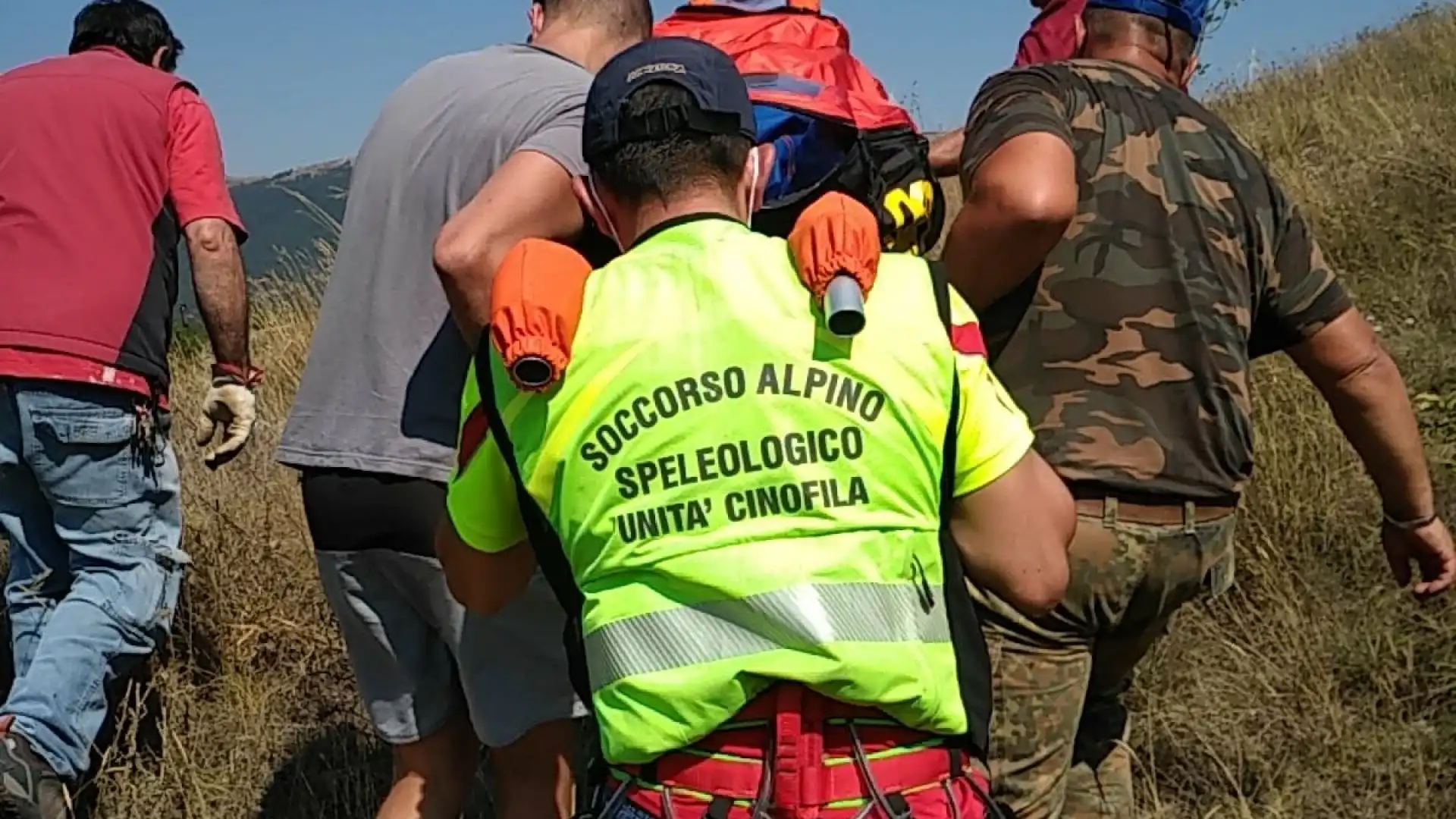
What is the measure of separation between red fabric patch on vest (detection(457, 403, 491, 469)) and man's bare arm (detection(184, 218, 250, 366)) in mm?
2347

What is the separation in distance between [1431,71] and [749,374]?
7989 mm

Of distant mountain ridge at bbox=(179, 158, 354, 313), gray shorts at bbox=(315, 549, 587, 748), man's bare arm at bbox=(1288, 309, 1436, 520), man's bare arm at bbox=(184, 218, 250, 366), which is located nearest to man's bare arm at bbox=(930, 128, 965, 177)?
man's bare arm at bbox=(1288, 309, 1436, 520)

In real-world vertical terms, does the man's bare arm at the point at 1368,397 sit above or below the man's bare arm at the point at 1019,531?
above

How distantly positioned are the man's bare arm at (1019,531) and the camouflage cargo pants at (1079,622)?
73 cm

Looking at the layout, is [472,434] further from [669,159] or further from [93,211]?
[93,211]

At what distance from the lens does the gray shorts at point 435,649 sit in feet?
9.24

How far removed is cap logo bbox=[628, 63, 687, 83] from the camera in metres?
1.84

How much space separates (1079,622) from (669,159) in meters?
1.31

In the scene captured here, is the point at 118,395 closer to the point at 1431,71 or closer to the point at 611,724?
the point at 611,724

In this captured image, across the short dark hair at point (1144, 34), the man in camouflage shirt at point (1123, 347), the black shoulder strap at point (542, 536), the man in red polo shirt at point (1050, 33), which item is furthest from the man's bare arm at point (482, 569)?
the man in red polo shirt at point (1050, 33)

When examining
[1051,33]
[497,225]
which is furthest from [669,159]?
[1051,33]

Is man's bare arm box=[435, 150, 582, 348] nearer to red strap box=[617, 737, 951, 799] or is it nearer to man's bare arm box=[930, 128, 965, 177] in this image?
red strap box=[617, 737, 951, 799]

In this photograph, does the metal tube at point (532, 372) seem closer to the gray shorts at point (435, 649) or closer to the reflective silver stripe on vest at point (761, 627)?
the reflective silver stripe on vest at point (761, 627)

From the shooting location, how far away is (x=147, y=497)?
4.02 meters
